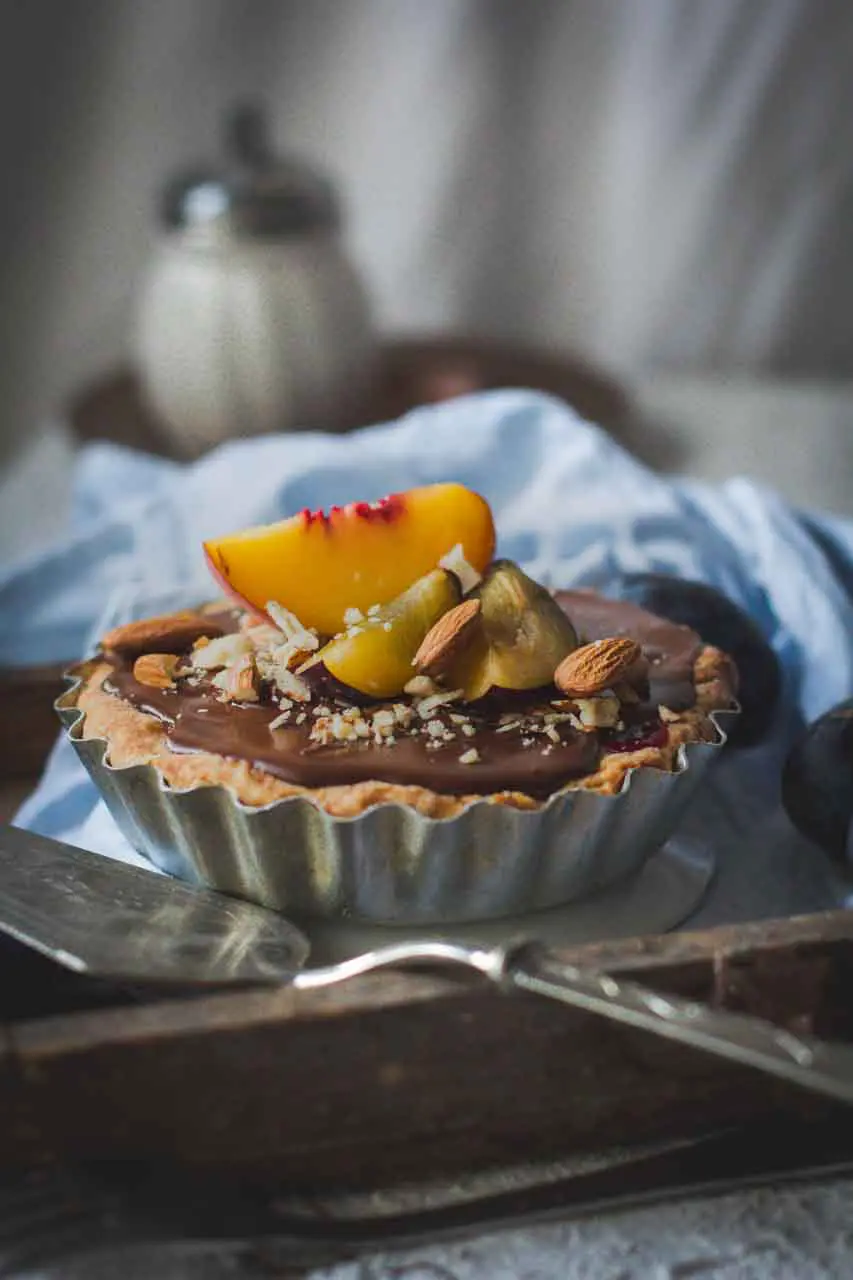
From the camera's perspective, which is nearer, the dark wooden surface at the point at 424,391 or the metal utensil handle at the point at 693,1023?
the metal utensil handle at the point at 693,1023

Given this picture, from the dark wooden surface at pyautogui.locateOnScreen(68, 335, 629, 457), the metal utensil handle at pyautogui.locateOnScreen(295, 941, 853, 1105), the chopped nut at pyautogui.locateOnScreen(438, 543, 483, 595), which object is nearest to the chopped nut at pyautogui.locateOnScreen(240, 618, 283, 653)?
the chopped nut at pyautogui.locateOnScreen(438, 543, 483, 595)

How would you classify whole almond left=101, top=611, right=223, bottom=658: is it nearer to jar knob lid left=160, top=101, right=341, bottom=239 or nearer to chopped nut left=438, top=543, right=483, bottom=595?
chopped nut left=438, top=543, right=483, bottom=595

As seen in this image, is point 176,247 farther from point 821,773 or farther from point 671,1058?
point 671,1058

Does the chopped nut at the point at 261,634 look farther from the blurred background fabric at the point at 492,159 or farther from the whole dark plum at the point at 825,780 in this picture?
the blurred background fabric at the point at 492,159

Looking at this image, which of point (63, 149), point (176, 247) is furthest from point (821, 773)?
point (63, 149)

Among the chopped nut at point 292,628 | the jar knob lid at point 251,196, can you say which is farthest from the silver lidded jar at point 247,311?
the chopped nut at point 292,628

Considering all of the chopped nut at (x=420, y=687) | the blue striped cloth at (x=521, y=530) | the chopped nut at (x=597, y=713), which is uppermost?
the chopped nut at (x=420, y=687)
